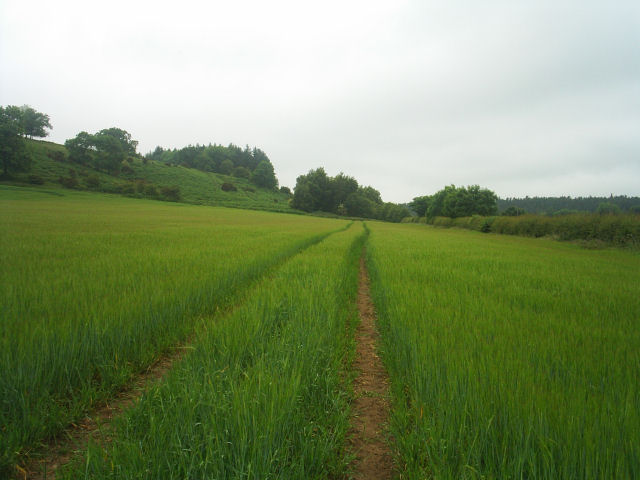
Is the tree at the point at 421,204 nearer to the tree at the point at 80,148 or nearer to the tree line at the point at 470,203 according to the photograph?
the tree line at the point at 470,203

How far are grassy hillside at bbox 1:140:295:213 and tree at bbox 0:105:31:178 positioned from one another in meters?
1.56

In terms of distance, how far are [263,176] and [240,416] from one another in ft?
313

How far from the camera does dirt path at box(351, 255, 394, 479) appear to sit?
1.45m

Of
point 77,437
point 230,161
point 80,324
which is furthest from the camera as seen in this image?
point 230,161

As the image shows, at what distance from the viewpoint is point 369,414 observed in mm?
1908

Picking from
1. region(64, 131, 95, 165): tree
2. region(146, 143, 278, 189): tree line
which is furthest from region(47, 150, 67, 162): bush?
region(146, 143, 278, 189): tree line

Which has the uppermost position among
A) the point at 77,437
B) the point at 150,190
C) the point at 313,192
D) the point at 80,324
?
the point at 313,192

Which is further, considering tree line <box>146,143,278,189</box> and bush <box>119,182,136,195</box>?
tree line <box>146,143,278,189</box>

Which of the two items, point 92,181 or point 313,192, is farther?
point 313,192

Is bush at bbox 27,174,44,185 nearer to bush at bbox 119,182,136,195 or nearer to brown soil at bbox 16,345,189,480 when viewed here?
bush at bbox 119,182,136,195

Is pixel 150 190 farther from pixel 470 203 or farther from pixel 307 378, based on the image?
pixel 470 203

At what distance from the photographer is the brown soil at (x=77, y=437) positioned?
1.28 meters

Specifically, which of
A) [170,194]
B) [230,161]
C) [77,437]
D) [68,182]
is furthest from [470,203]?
[230,161]

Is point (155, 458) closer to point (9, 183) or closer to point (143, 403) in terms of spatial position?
point (143, 403)
